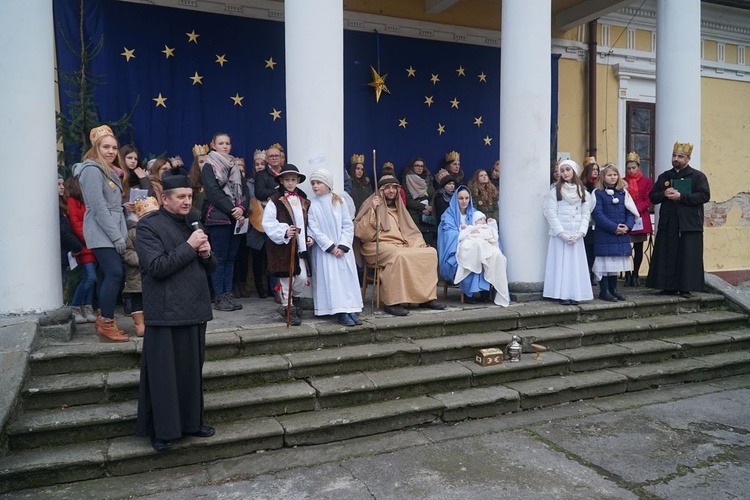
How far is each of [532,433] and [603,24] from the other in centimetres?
899

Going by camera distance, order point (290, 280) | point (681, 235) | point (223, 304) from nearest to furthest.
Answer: point (290, 280) < point (223, 304) < point (681, 235)

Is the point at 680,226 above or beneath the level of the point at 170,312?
above

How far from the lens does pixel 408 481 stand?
3912 millimetres

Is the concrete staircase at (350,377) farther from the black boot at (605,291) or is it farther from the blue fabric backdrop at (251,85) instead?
the blue fabric backdrop at (251,85)

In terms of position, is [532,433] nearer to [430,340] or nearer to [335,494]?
[430,340]

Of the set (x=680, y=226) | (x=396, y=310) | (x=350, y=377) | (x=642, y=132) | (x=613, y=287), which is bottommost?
(x=350, y=377)

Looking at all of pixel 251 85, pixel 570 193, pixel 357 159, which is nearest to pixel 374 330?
pixel 570 193

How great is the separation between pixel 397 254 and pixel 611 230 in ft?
8.83

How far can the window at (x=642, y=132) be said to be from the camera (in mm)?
11312

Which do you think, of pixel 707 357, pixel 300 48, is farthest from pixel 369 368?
pixel 707 357

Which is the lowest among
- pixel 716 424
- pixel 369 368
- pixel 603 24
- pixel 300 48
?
pixel 716 424

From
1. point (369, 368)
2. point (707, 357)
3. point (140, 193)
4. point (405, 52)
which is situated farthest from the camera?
point (405, 52)

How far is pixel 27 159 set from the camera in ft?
16.4

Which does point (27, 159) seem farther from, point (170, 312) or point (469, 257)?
point (469, 257)
